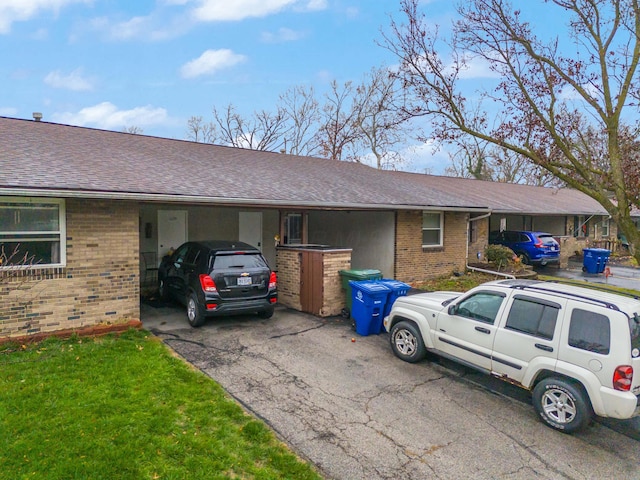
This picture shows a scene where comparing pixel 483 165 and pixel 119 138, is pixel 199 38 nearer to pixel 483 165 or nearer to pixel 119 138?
pixel 119 138

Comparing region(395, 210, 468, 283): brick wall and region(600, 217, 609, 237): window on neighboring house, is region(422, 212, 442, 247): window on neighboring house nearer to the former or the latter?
region(395, 210, 468, 283): brick wall

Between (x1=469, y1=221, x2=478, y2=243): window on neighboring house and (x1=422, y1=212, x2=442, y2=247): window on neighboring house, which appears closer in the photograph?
(x1=422, y1=212, x2=442, y2=247): window on neighboring house

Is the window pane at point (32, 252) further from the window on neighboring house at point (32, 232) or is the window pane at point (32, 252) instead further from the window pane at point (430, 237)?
the window pane at point (430, 237)

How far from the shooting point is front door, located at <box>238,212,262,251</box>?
41.9 feet

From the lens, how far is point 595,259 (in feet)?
56.7

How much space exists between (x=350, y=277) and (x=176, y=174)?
4.46 m

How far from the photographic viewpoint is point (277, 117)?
115 ft

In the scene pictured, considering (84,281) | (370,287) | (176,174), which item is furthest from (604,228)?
(84,281)

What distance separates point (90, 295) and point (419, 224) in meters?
9.53

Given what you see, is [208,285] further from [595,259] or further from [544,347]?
[595,259]

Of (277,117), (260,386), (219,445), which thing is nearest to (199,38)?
(260,386)

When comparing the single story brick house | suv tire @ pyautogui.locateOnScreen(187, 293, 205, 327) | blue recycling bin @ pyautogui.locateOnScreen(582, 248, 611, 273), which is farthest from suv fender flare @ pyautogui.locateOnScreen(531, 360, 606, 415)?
blue recycling bin @ pyautogui.locateOnScreen(582, 248, 611, 273)

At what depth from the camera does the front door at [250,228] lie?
41.9ft

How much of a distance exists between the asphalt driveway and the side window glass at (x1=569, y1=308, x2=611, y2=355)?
3.36 ft
